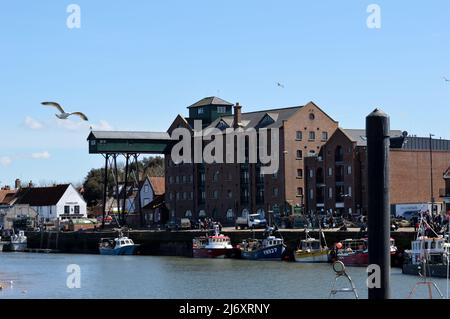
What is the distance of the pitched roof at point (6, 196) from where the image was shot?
520ft

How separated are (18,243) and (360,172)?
48053 mm

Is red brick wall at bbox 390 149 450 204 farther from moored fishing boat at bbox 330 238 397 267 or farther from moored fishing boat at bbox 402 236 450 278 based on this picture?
moored fishing boat at bbox 402 236 450 278

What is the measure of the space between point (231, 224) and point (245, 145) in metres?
10.8

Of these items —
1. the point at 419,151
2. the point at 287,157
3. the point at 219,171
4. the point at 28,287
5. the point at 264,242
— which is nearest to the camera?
the point at 28,287

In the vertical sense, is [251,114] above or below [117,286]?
above

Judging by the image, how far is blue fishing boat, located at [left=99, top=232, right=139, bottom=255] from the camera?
102m

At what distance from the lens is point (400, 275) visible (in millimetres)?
58094

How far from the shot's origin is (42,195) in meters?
152

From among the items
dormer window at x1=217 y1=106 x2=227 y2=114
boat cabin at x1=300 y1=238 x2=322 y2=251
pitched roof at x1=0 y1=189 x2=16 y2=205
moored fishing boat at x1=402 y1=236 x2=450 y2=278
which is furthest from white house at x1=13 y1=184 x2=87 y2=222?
moored fishing boat at x1=402 y1=236 x2=450 y2=278

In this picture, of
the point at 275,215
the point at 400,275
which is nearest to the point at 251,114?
the point at 275,215

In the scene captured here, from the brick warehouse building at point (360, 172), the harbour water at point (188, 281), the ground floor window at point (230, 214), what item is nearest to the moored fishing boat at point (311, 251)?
the harbour water at point (188, 281)

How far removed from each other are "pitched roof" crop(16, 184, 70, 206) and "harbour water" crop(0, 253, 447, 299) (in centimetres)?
6757

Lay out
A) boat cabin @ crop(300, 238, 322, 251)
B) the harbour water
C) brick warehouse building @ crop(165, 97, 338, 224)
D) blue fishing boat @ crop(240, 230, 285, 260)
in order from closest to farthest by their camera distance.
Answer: the harbour water, boat cabin @ crop(300, 238, 322, 251), blue fishing boat @ crop(240, 230, 285, 260), brick warehouse building @ crop(165, 97, 338, 224)

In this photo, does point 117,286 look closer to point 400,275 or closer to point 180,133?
point 400,275
